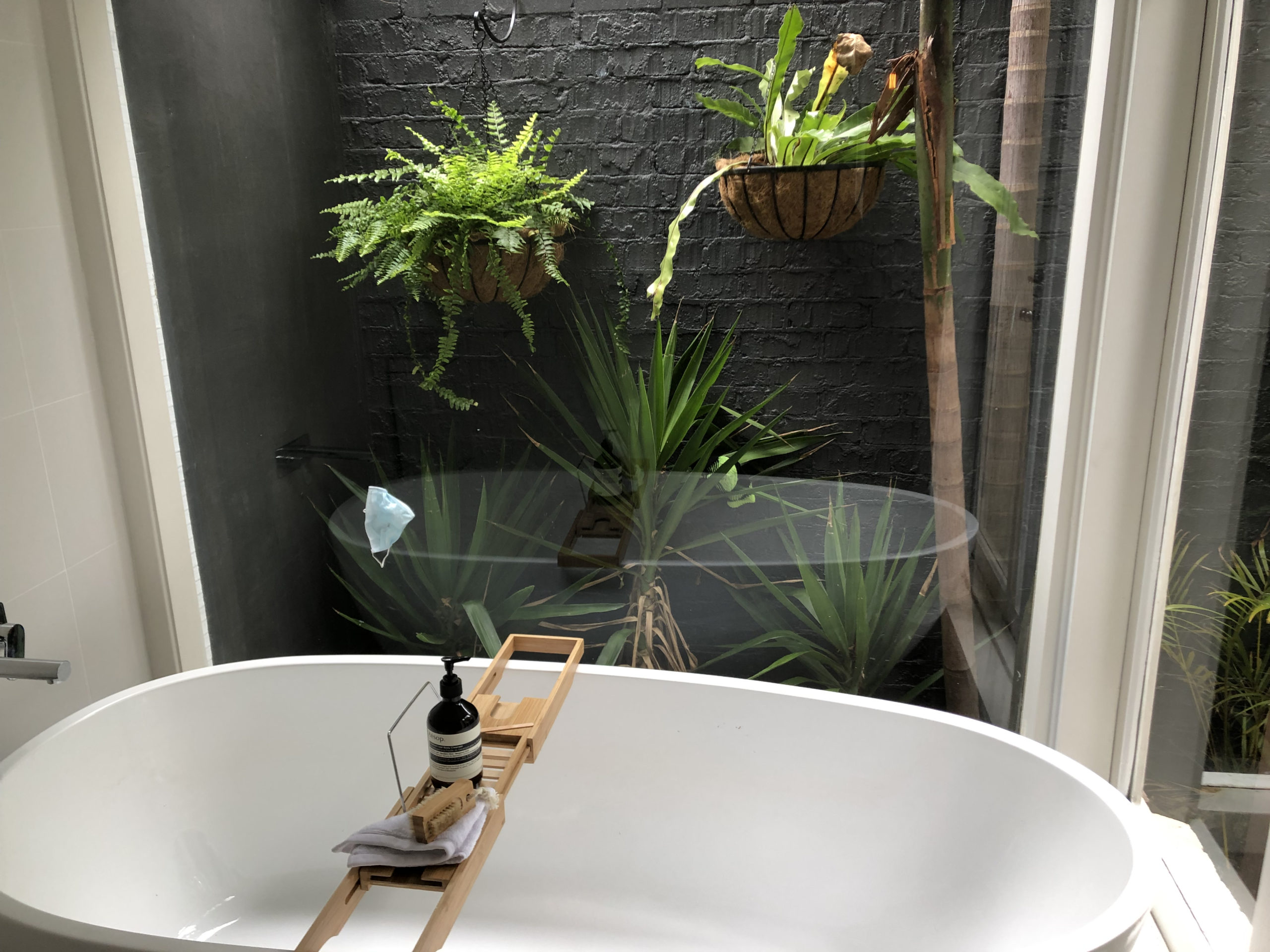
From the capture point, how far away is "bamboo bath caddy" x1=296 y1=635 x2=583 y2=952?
1.34 m

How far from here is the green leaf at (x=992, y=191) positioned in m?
2.01

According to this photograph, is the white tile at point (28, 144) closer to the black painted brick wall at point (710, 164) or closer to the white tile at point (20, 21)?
the white tile at point (20, 21)

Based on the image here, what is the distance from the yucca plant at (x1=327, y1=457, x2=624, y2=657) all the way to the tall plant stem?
2.71 ft

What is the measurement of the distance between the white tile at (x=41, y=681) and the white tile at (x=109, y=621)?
35mm

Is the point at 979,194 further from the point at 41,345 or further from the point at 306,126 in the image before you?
the point at 41,345

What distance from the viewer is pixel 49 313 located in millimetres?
2094

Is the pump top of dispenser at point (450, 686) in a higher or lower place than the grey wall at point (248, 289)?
lower

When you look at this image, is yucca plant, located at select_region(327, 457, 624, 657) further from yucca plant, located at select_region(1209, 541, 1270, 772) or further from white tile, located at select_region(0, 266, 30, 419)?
yucca plant, located at select_region(1209, 541, 1270, 772)

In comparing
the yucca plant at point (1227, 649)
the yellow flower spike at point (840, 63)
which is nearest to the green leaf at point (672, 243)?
the yellow flower spike at point (840, 63)

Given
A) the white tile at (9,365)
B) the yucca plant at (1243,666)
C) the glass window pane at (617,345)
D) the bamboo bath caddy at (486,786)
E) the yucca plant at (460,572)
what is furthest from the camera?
the yucca plant at (460,572)

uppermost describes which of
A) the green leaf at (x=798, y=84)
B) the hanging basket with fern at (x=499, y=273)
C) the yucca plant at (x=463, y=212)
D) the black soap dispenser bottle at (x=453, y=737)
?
the green leaf at (x=798, y=84)

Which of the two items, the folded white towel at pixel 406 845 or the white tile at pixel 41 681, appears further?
the white tile at pixel 41 681

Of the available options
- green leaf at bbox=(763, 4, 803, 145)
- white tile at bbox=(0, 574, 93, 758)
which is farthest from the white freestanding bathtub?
green leaf at bbox=(763, 4, 803, 145)

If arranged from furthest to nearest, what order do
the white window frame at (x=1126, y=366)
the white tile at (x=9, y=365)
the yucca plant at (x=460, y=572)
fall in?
the yucca plant at (x=460, y=572) < the white tile at (x=9, y=365) < the white window frame at (x=1126, y=366)
